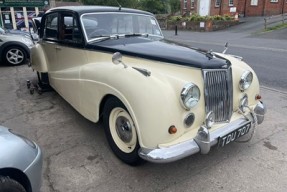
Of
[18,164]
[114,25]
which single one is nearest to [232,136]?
[18,164]

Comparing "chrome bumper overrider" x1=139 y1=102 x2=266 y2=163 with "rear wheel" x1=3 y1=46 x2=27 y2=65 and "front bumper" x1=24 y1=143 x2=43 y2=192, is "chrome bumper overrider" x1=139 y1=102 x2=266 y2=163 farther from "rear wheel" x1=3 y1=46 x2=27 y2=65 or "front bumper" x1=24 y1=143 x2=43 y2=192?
"rear wheel" x1=3 y1=46 x2=27 y2=65

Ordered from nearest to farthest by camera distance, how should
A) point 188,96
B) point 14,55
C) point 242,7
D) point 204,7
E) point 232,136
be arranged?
point 188,96
point 232,136
point 14,55
point 242,7
point 204,7

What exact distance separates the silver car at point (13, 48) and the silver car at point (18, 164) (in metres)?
7.94

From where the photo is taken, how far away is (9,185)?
2020mm

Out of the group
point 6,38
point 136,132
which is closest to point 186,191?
point 136,132

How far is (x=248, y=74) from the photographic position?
350cm

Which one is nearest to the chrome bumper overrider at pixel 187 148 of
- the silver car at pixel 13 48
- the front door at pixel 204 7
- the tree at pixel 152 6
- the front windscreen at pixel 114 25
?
the front windscreen at pixel 114 25

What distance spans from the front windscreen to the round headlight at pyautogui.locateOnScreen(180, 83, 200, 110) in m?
1.80

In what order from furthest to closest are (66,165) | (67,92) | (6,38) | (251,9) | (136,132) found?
1. (251,9)
2. (6,38)
3. (67,92)
4. (66,165)
5. (136,132)

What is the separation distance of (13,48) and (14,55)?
0.81 ft

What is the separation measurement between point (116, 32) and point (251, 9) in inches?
1401

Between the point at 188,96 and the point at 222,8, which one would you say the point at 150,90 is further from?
the point at 222,8

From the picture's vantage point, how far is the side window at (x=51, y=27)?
490 cm

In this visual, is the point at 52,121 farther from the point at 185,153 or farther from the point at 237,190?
the point at 237,190
